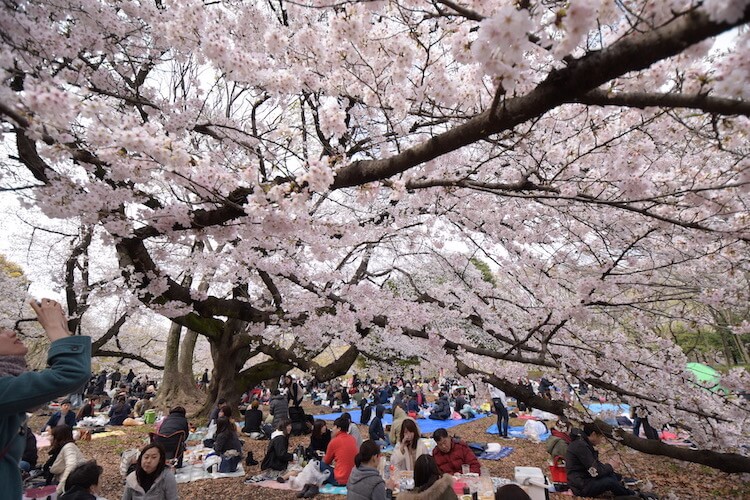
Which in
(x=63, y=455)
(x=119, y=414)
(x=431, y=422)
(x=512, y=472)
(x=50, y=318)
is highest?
(x=431, y=422)

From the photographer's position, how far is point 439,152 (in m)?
2.51

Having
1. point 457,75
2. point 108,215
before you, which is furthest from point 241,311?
point 457,75

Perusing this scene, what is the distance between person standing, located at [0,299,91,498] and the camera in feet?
4.64

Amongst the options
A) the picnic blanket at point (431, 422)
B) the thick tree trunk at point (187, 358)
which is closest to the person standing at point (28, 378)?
the picnic blanket at point (431, 422)

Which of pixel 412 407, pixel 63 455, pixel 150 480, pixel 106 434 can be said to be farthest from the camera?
pixel 412 407

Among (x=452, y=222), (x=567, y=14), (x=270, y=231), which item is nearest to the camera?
(x=567, y=14)

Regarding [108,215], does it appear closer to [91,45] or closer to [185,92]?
[91,45]

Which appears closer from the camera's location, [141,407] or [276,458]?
[276,458]

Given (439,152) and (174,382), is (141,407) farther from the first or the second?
(439,152)

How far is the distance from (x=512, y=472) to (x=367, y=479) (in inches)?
208

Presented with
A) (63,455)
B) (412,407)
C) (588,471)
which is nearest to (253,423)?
(412,407)

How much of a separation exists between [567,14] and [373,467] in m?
4.15

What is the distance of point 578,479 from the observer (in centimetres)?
608

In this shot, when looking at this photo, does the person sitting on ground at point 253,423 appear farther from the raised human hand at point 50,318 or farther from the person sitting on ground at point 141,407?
the raised human hand at point 50,318
